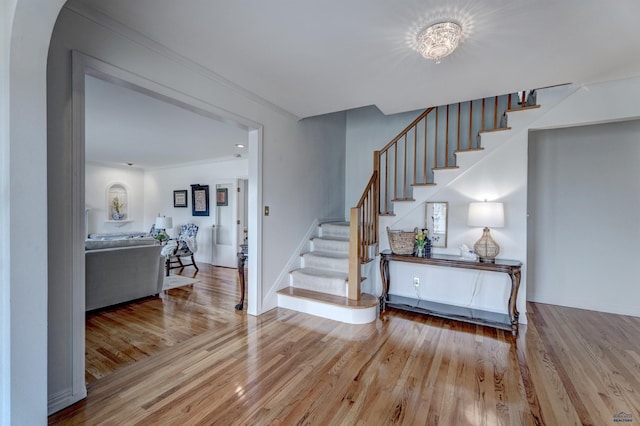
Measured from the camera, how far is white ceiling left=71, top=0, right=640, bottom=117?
169 centimetres

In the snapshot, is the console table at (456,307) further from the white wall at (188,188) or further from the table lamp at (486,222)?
the white wall at (188,188)

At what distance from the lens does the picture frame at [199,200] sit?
21.4ft

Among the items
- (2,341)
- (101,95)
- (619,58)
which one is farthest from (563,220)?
(101,95)

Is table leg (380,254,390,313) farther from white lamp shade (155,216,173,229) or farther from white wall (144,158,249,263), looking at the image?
white lamp shade (155,216,173,229)

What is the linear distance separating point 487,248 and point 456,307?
838 mm

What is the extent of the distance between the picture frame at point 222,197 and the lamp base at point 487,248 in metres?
5.04

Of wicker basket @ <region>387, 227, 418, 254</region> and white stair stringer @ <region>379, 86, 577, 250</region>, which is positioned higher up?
white stair stringer @ <region>379, 86, 577, 250</region>

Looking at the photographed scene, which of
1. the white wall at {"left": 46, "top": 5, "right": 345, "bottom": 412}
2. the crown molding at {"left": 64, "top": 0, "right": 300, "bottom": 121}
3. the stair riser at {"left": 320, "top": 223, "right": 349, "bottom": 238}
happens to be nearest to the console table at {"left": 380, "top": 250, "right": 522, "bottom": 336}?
the stair riser at {"left": 320, "top": 223, "right": 349, "bottom": 238}

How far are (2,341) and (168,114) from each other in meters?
3.00

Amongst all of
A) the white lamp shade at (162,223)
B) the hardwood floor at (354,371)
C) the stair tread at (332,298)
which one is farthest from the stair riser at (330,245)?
the white lamp shade at (162,223)

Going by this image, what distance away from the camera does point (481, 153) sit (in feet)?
10.4

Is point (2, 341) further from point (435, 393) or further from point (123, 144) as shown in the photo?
point (123, 144)

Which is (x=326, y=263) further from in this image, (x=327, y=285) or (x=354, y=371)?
(x=354, y=371)

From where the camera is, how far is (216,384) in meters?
1.93
